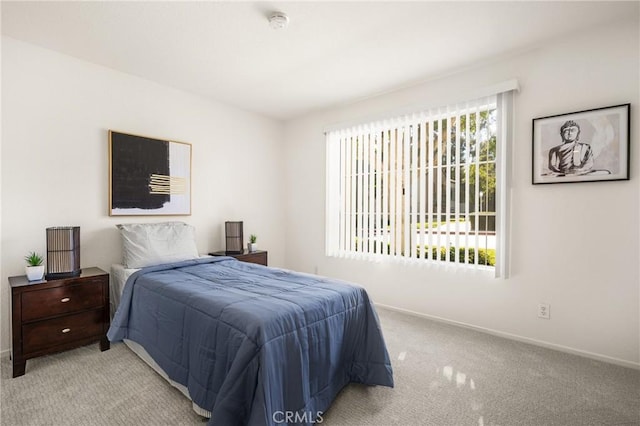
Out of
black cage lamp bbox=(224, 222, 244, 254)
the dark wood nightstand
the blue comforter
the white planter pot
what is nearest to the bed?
the blue comforter

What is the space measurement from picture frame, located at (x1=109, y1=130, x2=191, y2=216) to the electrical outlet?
370cm

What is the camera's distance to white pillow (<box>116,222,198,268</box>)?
9.50 feet

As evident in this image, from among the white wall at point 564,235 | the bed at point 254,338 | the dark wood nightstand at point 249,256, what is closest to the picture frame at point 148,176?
the dark wood nightstand at point 249,256

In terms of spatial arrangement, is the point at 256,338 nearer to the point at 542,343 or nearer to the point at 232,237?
the point at 232,237

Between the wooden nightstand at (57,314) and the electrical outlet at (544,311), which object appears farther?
the electrical outlet at (544,311)

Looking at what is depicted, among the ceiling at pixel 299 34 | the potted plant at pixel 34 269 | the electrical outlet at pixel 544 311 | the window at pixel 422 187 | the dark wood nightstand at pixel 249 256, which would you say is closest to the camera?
the ceiling at pixel 299 34

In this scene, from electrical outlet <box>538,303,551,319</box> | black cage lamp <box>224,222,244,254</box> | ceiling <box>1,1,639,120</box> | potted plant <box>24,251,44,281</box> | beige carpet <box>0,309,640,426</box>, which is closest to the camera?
beige carpet <box>0,309,640,426</box>

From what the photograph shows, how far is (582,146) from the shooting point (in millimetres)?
2496

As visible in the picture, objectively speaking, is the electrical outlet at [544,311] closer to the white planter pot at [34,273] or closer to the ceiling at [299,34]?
the ceiling at [299,34]

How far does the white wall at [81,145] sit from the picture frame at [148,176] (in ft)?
0.27

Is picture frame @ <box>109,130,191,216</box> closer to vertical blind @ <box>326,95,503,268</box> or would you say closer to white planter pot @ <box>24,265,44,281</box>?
white planter pot @ <box>24,265,44,281</box>

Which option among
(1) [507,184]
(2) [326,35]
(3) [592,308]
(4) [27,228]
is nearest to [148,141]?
(4) [27,228]

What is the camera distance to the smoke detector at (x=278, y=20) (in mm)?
2208

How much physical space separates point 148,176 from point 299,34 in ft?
6.98
